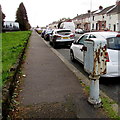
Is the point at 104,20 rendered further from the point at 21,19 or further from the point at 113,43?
the point at 113,43

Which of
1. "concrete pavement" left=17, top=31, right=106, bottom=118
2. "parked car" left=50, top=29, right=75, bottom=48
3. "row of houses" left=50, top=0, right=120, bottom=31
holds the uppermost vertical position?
"row of houses" left=50, top=0, right=120, bottom=31

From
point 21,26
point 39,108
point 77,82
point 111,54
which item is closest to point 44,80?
point 77,82

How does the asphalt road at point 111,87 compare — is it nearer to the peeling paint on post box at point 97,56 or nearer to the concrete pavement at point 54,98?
the concrete pavement at point 54,98

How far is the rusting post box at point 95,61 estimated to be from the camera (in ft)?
11.0

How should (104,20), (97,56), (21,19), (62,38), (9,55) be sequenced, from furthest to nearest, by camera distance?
1. (21,19)
2. (104,20)
3. (62,38)
4. (9,55)
5. (97,56)

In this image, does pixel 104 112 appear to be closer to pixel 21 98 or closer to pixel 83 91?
pixel 83 91

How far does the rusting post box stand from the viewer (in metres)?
3.34

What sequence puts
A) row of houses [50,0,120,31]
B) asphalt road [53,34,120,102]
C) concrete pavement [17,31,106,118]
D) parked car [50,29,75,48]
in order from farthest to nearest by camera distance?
1. row of houses [50,0,120,31]
2. parked car [50,29,75,48]
3. asphalt road [53,34,120,102]
4. concrete pavement [17,31,106,118]

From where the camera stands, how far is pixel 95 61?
336 centimetres

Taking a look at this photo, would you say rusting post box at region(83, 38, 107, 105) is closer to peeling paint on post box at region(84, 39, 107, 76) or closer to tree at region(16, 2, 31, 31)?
→ peeling paint on post box at region(84, 39, 107, 76)

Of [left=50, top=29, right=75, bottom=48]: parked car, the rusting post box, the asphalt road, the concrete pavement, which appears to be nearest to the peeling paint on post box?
the rusting post box

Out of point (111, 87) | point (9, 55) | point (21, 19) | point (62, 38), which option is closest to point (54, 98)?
point (111, 87)

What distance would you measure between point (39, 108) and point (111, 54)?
8.34 feet

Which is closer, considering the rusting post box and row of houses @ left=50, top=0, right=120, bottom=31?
the rusting post box
